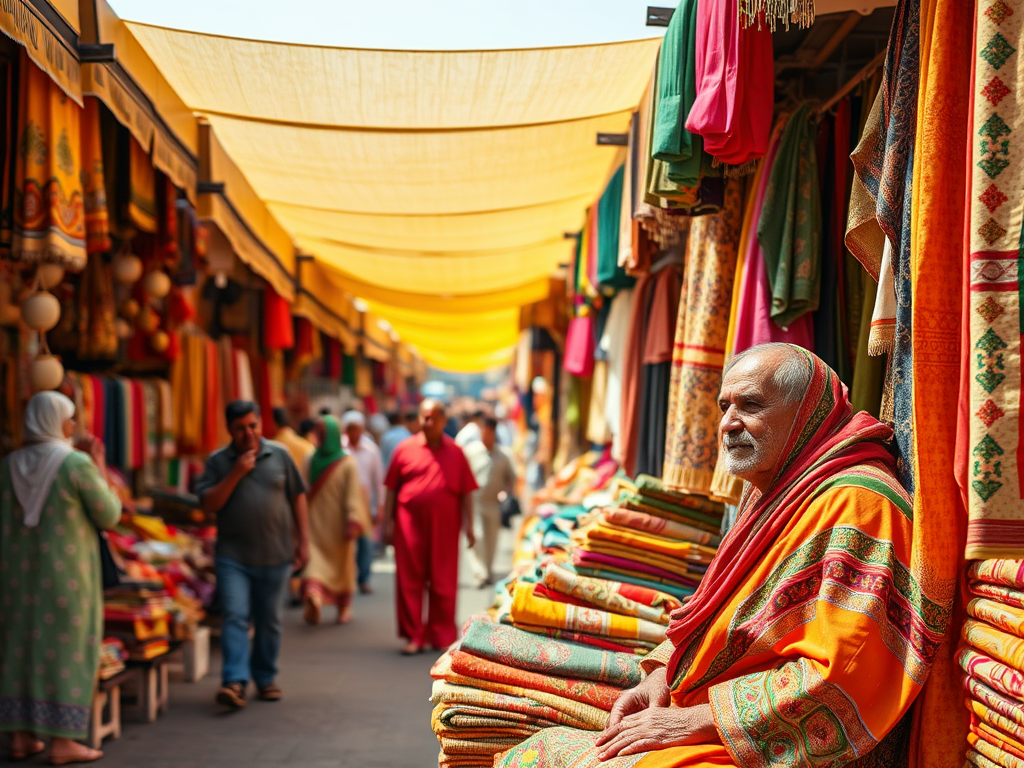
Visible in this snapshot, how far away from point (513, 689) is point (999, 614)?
4.78 feet

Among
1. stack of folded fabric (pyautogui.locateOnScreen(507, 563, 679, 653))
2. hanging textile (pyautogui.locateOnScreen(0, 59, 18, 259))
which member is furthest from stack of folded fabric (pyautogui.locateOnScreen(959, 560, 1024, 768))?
hanging textile (pyautogui.locateOnScreen(0, 59, 18, 259))

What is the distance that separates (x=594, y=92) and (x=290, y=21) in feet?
4.39

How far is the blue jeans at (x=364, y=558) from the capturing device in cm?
935

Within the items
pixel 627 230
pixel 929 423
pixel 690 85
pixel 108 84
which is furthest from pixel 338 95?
pixel 929 423

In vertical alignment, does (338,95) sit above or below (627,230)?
above

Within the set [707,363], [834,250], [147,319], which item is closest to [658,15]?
[834,250]

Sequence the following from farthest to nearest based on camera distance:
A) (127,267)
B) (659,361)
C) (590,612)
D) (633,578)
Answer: (127,267), (659,361), (633,578), (590,612)

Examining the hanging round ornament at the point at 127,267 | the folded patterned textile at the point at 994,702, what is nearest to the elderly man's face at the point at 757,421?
the folded patterned textile at the point at 994,702

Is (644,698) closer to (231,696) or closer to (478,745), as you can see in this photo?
(478,745)

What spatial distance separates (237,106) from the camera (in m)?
4.73

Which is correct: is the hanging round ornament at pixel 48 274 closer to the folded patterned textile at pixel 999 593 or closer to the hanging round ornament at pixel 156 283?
the hanging round ornament at pixel 156 283

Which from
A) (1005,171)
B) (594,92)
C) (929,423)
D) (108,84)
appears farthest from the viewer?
(594,92)

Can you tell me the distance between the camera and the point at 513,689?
9.27ft

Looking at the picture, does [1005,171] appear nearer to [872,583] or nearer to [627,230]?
[872,583]
